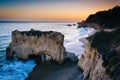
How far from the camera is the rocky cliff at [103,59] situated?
17.1m

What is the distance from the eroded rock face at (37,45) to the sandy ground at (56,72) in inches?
64.0

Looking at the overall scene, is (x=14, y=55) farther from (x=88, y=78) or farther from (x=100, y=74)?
(x=100, y=74)

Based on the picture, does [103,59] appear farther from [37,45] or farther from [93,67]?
[37,45]

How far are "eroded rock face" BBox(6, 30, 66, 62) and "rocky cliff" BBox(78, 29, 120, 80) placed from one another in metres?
5.81

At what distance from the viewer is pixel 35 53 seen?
35.8 meters

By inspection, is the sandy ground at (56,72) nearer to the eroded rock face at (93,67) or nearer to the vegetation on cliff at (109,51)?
the eroded rock face at (93,67)

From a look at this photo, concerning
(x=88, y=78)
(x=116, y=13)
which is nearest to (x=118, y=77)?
(x=88, y=78)

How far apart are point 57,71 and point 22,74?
443 cm

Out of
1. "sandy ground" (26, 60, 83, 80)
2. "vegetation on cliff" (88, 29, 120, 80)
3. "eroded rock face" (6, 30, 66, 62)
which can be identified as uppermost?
"vegetation on cliff" (88, 29, 120, 80)

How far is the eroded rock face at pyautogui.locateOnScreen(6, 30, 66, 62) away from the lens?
3353 centimetres

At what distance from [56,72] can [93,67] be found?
24.8 feet

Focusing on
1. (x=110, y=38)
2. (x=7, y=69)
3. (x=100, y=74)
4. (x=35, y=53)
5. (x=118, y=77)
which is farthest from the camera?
(x=35, y=53)

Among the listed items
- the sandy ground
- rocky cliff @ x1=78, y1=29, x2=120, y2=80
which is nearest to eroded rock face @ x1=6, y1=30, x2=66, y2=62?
the sandy ground

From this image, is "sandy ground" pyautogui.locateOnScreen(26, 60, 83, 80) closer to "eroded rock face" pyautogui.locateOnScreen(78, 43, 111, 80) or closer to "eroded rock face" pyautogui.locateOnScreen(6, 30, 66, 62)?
"eroded rock face" pyautogui.locateOnScreen(78, 43, 111, 80)
